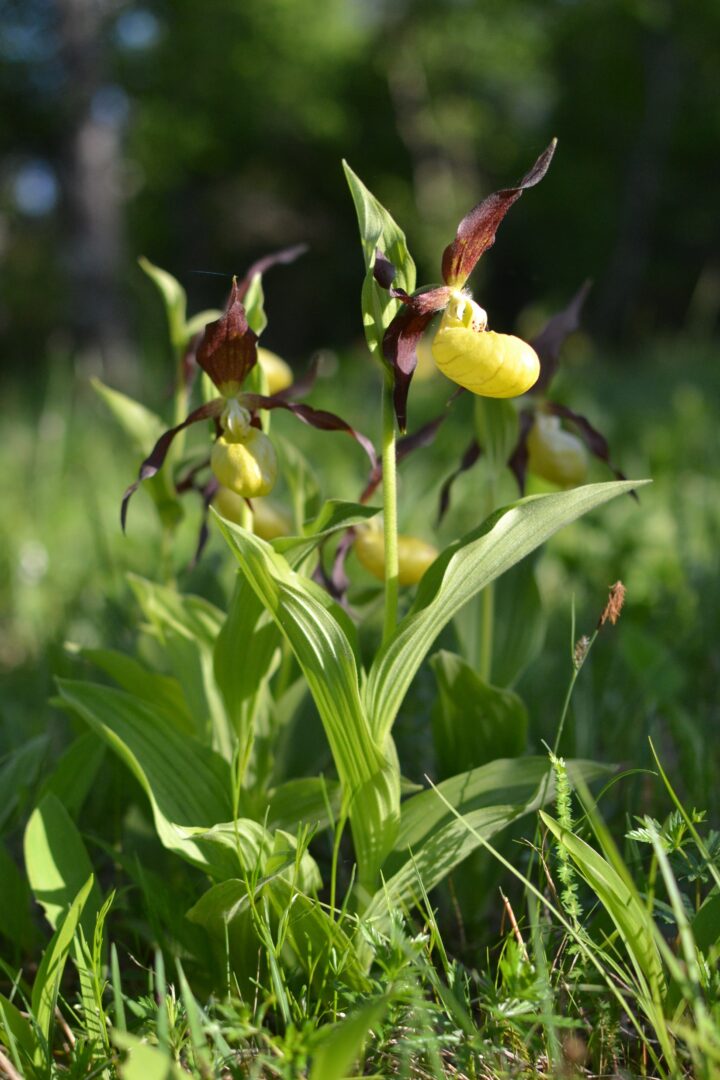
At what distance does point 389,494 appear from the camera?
793 mm

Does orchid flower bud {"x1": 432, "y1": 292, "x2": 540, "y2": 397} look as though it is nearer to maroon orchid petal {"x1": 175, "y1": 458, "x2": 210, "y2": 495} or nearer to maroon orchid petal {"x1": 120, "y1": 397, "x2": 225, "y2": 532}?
maroon orchid petal {"x1": 120, "y1": 397, "x2": 225, "y2": 532}

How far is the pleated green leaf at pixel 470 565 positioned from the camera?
2.44 feet

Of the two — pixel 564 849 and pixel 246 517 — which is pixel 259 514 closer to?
pixel 246 517

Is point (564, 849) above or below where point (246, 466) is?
below

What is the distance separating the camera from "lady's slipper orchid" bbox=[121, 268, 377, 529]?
812mm

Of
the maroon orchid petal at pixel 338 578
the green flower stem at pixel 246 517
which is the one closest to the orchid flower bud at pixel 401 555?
the maroon orchid petal at pixel 338 578

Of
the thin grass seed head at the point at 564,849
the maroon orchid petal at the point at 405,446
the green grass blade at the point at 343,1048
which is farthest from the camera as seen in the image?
the maroon orchid petal at the point at 405,446

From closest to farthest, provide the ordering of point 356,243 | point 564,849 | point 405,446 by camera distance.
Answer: point 564,849
point 405,446
point 356,243

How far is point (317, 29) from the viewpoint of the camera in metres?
11.6

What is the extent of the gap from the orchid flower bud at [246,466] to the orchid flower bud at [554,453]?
14.4 inches

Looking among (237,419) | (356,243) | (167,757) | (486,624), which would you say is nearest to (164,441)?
(237,419)

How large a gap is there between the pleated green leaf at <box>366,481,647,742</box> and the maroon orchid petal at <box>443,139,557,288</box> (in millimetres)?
218

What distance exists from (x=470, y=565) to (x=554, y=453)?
35cm

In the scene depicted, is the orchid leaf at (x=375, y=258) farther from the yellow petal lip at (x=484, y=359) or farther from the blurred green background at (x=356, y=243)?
the blurred green background at (x=356, y=243)
